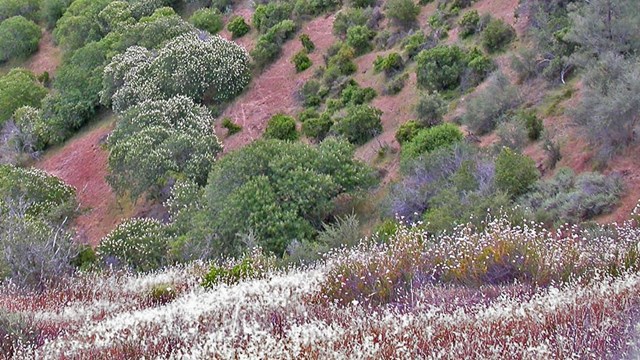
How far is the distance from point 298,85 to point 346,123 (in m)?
6.64

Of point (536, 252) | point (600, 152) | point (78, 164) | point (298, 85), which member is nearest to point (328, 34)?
point (298, 85)

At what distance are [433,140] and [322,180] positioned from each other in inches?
126

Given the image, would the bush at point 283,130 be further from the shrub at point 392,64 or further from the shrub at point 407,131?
the shrub at point 407,131

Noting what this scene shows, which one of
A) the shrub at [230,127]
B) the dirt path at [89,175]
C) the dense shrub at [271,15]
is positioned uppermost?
the dense shrub at [271,15]

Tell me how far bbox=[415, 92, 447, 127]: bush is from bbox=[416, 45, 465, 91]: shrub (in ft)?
4.82

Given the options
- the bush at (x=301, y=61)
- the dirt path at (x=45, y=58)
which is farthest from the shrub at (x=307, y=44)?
the dirt path at (x=45, y=58)

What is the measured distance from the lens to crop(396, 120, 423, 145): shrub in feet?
68.6

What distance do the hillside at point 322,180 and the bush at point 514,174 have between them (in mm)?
41

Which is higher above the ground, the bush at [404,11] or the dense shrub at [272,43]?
the bush at [404,11]

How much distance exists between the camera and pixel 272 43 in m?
31.8

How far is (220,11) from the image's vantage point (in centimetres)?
3841

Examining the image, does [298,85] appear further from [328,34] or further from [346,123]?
[346,123]

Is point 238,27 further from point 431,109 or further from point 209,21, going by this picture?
point 431,109

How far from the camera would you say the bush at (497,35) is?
72.8ft
